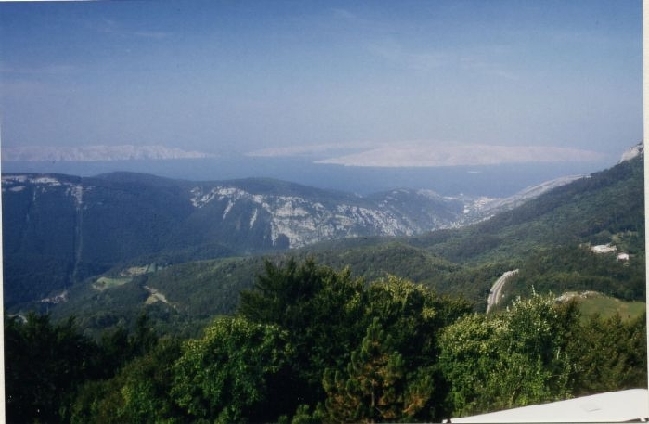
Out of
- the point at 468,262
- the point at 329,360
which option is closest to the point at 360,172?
the point at 468,262

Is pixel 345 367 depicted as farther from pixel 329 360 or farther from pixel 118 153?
pixel 118 153

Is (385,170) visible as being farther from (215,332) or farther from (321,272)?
(215,332)

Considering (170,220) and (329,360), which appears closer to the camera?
(329,360)

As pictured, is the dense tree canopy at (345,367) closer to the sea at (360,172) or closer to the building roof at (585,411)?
the building roof at (585,411)

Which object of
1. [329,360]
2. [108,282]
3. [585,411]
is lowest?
[108,282]

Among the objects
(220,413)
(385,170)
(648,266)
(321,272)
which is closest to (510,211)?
(385,170)

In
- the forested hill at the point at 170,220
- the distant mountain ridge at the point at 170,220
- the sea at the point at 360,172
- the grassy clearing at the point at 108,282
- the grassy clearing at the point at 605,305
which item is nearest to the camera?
the grassy clearing at the point at 605,305

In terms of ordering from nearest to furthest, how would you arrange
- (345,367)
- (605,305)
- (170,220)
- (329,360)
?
(345,367) → (329,360) → (605,305) → (170,220)

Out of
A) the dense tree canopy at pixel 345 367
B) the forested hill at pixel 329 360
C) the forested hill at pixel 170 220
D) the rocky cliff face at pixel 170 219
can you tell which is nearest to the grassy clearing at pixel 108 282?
the forested hill at pixel 170 220
